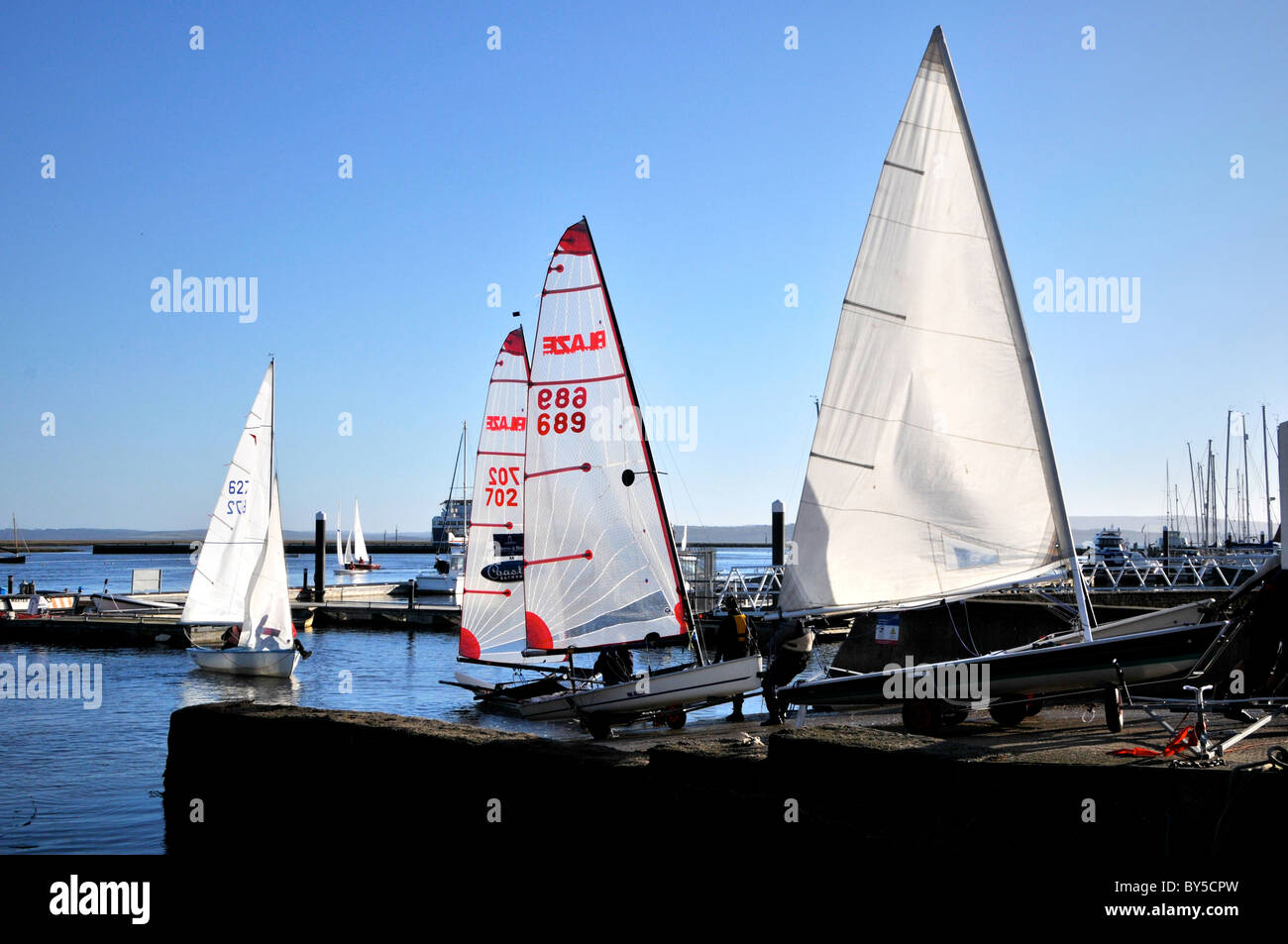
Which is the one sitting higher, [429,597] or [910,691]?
[910,691]

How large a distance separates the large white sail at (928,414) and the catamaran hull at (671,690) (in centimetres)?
100

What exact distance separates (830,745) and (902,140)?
7.84 metres

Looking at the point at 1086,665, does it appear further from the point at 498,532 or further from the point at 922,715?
the point at 498,532

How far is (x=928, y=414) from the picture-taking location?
459 inches

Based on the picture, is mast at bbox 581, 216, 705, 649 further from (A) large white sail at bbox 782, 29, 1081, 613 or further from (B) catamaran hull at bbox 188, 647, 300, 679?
(B) catamaran hull at bbox 188, 647, 300, 679

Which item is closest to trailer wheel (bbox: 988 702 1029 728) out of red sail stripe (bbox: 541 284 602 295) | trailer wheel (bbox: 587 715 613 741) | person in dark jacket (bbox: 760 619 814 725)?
person in dark jacket (bbox: 760 619 814 725)

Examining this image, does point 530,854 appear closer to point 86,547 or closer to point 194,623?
point 194,623

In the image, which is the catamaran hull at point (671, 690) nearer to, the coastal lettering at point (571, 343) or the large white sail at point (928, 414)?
the large white sail at point (928, 414)

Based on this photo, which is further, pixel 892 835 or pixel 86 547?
A: pixel 86 547

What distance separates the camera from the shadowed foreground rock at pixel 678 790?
18.1 ft
